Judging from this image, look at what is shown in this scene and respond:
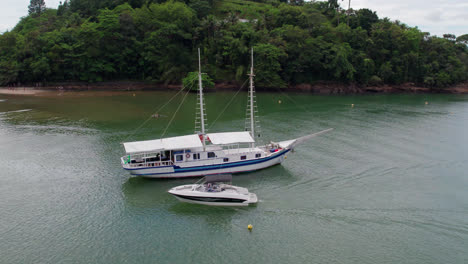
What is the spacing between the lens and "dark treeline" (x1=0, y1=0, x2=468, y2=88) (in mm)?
89000

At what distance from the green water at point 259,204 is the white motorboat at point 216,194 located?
67 cm

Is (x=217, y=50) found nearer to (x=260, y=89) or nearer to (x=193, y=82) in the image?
(x=193, y=82)

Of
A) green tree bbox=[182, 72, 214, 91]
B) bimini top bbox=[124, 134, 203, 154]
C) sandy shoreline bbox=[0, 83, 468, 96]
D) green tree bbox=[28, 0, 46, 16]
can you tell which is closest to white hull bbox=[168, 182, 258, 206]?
bimini top bbox=[124, 134, 203, 154]

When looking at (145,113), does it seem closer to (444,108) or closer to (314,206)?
(314,206)

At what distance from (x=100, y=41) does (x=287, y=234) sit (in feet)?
277

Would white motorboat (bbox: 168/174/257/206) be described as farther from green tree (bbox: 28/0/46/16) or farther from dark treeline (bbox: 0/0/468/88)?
green tree (bbox: 28/0/46/16)

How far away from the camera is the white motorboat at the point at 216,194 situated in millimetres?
26984

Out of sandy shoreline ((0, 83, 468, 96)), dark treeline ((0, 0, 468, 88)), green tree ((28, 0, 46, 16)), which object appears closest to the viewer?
sandy shoreline ((0, 83, 468, 96))

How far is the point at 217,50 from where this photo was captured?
93875 millimetres

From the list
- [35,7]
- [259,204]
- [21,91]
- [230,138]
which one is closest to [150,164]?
[230,138]

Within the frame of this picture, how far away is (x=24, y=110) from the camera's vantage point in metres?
62.8

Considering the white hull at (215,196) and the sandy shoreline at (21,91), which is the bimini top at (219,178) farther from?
the sandy shoreline at (21,91)

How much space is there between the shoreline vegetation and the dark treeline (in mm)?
1865

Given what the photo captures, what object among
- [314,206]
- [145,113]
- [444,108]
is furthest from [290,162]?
[444,108]
